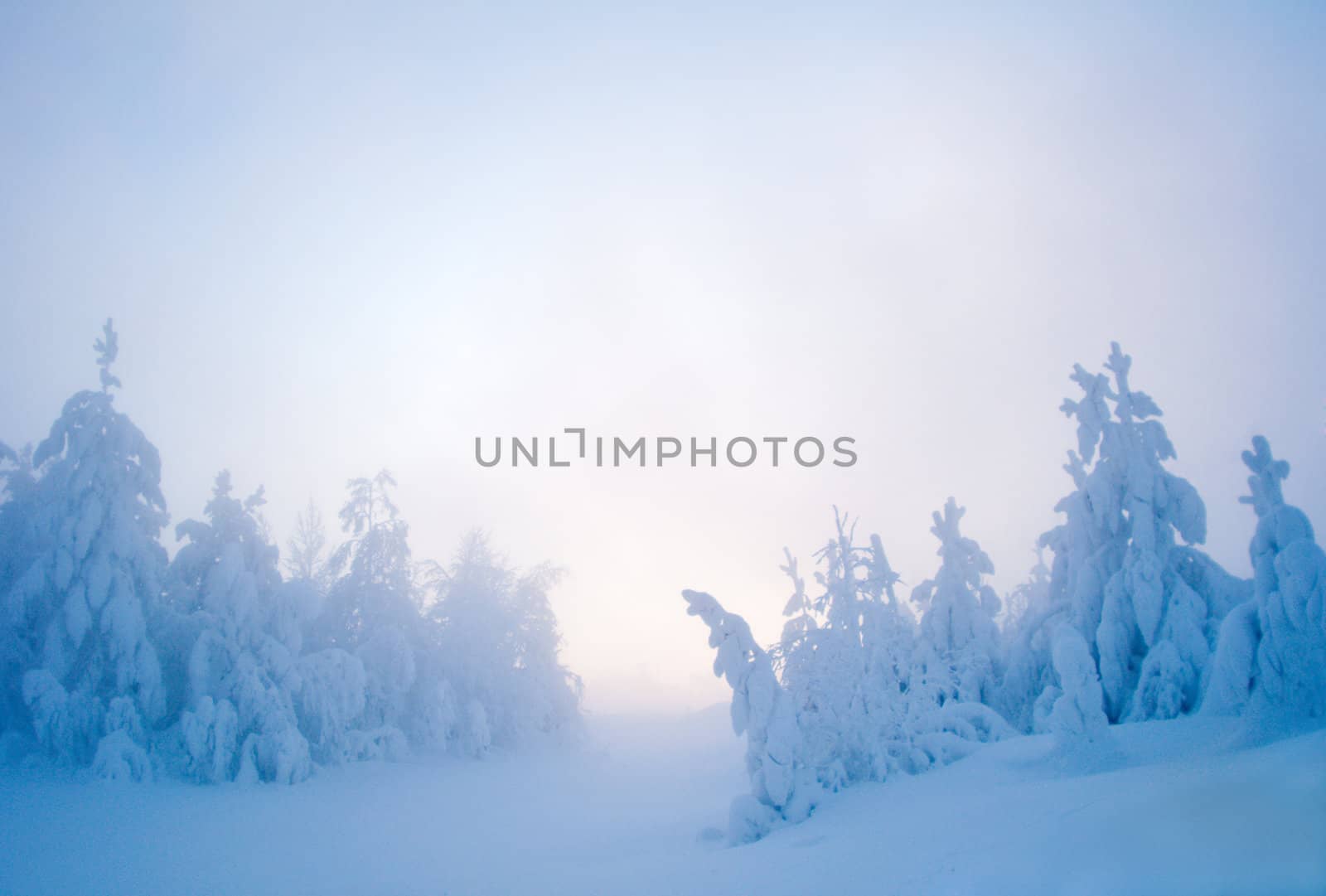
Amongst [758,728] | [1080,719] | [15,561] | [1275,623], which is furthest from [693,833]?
[15,561]

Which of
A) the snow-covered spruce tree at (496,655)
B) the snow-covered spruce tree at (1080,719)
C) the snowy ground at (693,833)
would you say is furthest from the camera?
the snow-covered spruce tree at (496,655)

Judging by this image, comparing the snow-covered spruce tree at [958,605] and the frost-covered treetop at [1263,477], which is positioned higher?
the frost-covered treetop at [1263,477]

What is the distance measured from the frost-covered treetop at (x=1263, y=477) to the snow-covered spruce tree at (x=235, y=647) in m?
27.1

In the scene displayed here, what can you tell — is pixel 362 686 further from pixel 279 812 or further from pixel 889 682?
pixel 889 682

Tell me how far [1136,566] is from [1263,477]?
327 inches

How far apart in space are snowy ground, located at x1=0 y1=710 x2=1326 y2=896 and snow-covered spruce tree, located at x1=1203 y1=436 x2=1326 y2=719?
1.00m

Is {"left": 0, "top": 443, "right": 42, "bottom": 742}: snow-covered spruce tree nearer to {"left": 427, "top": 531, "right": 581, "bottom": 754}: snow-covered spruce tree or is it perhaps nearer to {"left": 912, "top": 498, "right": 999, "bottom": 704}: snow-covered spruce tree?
{"left": 427, "top": 531, "right": 581, "bottom": 754}: snow-covered spruce tree

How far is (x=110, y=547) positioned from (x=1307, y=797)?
28.1 metres

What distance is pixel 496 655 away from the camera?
112 feet

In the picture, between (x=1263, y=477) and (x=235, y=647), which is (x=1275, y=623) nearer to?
(x=1263, y=477)

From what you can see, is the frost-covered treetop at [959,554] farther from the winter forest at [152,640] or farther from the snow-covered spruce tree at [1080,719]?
the winter forest at [152,640]

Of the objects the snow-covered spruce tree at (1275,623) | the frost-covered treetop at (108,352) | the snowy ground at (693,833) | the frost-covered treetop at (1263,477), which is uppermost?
the frost-covered treetop at (108,352)

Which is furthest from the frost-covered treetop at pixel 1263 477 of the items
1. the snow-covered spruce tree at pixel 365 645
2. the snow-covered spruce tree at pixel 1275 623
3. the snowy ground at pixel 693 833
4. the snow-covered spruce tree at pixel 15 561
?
the snow-covered spruce tree at pixel 15 561

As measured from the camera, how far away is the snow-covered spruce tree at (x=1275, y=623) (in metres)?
11.5
